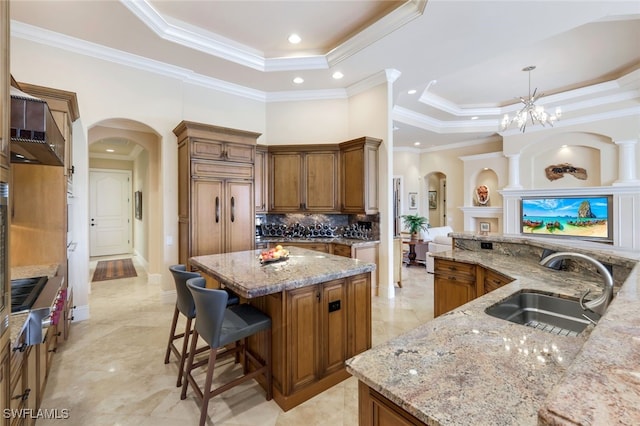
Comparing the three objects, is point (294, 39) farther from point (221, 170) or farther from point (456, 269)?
point (456, 269)

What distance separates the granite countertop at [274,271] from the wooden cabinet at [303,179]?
81.4 inches

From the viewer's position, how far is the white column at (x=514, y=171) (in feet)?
24.0

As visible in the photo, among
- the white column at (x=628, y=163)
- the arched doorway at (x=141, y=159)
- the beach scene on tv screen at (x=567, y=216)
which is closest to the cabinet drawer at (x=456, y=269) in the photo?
the arched doorway at (x=141, y=159)

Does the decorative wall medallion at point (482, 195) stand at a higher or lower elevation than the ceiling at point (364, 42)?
lower

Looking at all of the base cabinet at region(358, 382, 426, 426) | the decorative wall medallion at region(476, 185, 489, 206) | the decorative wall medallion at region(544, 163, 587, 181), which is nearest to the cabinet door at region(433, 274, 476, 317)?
the base cabinet at region(358, 382, 426, 426)

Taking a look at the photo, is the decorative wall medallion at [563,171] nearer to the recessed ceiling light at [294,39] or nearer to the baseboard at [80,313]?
the recessed ceiling light at [294,39]

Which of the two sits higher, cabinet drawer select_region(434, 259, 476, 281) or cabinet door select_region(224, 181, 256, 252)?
cabinet door select_region(224, 181, 256, 252)

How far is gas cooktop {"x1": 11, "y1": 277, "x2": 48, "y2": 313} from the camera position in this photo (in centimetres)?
165

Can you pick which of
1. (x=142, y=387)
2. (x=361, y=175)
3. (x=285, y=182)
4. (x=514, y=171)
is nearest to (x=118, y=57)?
(x=285, y=182)

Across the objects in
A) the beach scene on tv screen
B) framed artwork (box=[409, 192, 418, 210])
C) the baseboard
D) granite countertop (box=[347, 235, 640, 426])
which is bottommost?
the baseboard

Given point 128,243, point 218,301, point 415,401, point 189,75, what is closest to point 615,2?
point 415,401

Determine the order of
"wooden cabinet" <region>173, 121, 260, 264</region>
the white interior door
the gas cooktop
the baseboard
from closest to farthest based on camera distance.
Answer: the gas cooktop → the baseboard → "wooden cabinet" <region>173, 121, 260, 264</region> → the white interior door

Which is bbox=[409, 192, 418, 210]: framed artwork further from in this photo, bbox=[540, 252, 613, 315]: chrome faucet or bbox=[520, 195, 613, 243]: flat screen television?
bbox=[540, 252, 613, 315]: chrome faucet

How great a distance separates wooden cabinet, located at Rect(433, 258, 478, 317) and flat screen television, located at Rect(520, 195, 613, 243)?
5.52 metres
